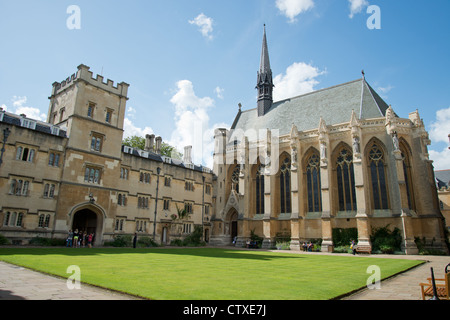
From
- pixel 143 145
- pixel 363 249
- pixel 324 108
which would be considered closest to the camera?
pixel 363 249

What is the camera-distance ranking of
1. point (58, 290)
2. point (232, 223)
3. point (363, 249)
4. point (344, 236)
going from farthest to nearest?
point (232, 223)
point (344, 236)
point (363, 249)
point (58, 290)

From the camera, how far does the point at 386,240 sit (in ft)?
88.0

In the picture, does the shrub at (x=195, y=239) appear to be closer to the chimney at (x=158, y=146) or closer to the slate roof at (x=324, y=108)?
the chimney at (x=158, y=146)

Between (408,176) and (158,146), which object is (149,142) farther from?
(408,176)

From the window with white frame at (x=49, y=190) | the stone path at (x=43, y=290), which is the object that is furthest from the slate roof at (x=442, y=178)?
the stone path at (x=43, y=290)

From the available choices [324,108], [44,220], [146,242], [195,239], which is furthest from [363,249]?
[44,220]

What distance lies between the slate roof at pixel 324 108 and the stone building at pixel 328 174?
144 millimetres

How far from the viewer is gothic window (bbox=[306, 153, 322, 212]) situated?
32719 mm

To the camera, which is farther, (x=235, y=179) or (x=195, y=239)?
(x=235, y=179)

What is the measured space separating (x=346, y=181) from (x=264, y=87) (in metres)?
20.7

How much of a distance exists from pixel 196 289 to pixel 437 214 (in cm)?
2838

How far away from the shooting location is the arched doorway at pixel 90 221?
93.2 ft
